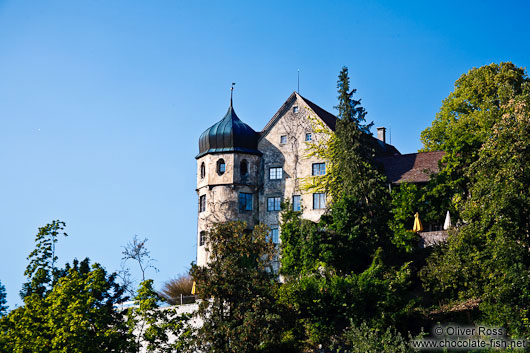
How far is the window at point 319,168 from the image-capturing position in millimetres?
48438

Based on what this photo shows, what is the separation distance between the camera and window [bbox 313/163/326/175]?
4844 cm

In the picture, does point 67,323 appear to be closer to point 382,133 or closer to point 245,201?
point 245,201

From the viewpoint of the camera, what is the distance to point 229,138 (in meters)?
49.7

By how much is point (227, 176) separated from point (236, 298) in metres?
17.7

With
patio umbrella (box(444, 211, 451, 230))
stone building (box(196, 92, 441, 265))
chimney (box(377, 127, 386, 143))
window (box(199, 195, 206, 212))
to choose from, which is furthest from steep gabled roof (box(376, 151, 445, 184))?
window (box(199, 195, 206, 212))

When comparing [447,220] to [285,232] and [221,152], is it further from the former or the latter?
[221,152]

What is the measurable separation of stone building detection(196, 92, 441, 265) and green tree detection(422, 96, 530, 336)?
12.2 metres

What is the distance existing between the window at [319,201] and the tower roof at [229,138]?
5122 millimetres

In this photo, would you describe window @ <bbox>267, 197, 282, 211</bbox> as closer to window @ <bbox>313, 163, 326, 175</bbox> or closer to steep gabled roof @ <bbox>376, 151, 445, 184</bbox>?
window @ <bbox>313, 163, 326, 175</bbox>

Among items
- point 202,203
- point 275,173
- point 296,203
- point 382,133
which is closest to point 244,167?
point 275,173

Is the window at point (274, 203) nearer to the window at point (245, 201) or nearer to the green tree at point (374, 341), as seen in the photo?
the window at point (245, 201)

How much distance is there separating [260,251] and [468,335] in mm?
10262

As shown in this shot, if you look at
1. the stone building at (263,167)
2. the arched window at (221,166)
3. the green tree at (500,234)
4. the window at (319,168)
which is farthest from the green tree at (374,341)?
the arched window at (221,166)

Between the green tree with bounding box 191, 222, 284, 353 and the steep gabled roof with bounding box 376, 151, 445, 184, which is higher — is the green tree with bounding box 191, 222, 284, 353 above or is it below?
below
